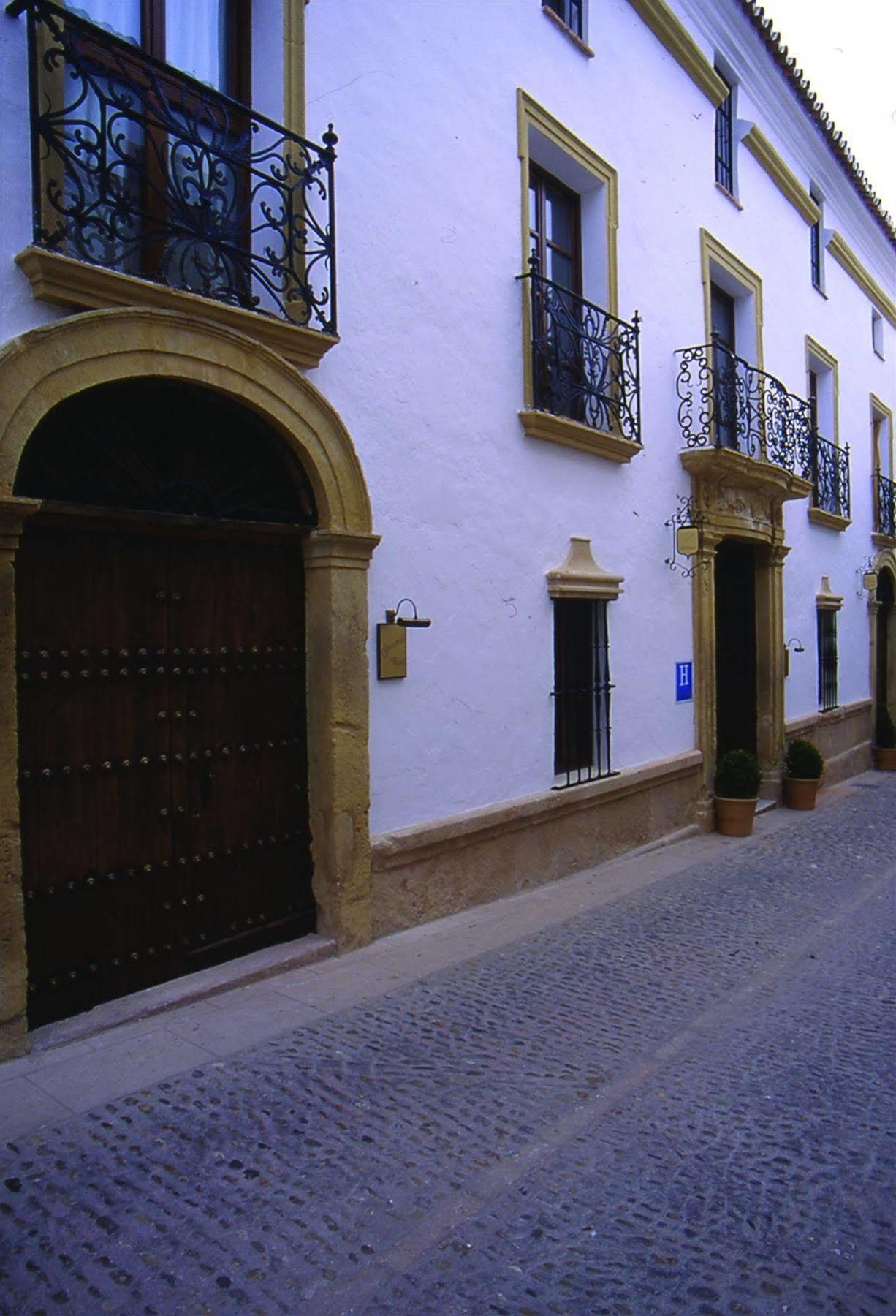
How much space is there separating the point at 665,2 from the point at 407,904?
28.0 ft

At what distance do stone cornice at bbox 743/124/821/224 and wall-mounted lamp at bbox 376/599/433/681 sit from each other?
8371mm

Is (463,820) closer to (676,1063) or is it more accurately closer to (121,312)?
(676,1063)

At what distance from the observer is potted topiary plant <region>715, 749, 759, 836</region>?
30.1 ft

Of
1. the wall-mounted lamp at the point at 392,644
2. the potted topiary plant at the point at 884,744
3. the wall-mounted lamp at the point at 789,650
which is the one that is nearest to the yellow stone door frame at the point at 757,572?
the wall-mounted lamp at the point at 789,650

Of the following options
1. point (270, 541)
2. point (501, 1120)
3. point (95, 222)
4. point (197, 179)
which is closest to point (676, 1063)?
→ point (501, 1120)

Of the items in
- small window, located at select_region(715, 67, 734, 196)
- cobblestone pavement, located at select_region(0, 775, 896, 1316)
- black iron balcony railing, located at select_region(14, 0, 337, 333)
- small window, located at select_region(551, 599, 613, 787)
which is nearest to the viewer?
cobblestone pavement, located at select_region(0, 775, 896, 1316)

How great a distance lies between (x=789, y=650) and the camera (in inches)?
467

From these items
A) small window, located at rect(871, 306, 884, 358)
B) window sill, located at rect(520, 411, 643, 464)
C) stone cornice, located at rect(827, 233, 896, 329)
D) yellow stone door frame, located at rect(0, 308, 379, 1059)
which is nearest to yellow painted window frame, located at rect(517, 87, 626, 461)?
window sill, located at rect(520, 411, 643, 464)

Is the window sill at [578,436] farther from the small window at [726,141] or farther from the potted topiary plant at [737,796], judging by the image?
the small window at [726,141]

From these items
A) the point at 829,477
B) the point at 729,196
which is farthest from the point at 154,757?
the point at 829,477

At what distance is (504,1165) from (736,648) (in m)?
9.00

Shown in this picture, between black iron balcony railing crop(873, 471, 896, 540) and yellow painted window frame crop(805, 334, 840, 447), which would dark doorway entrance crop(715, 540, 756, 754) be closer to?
yellow painted window frame crop(805, 334, 840, 447)

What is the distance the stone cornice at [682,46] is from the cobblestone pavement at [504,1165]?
8.40 meters

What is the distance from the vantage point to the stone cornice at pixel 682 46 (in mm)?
8586
